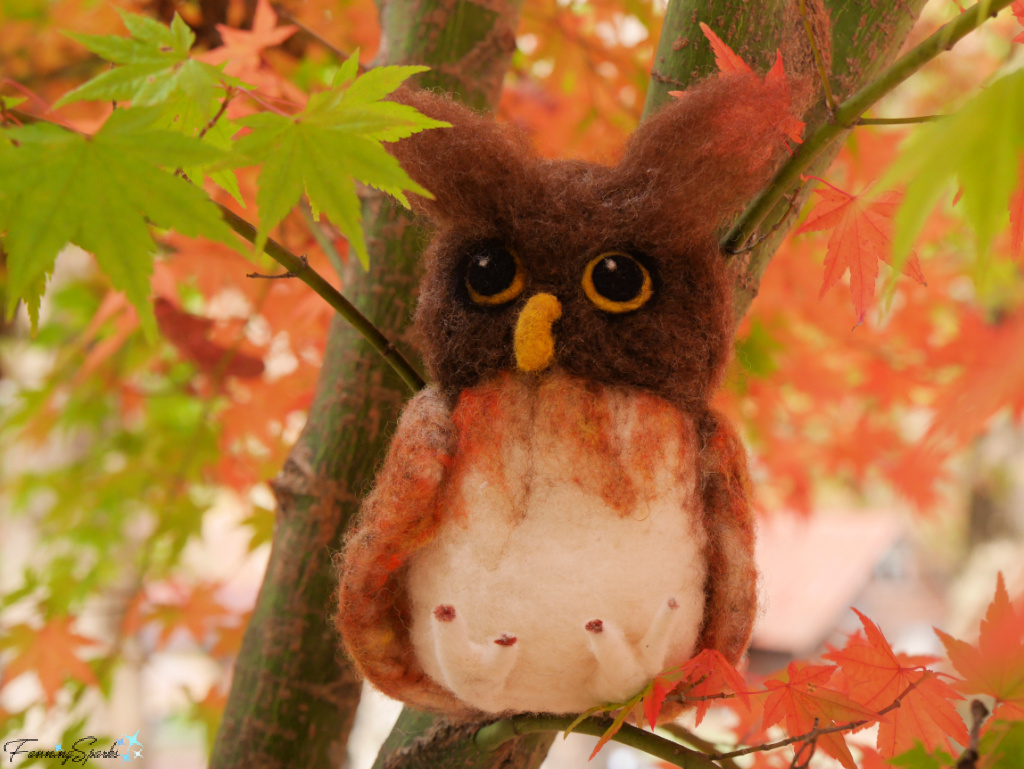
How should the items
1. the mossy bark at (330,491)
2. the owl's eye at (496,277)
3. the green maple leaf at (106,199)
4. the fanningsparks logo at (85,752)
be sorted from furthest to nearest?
the fanningsparks logo at (85,752), the mossy bark at (330,491), the owl's eye at (496,277), the green maple leaf at (106,199)

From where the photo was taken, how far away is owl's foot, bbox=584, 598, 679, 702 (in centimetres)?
50

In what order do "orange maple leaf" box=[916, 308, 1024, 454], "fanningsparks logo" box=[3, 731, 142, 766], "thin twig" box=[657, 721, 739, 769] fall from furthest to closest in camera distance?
"fanningsparks logo" box=[3, 731, 142, 766], "thin twig" box=[657, 721, 739, 769], "orange maple leaf" box=[916, 308, 1024, 454]

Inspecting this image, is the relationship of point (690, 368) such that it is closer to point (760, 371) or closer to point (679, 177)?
point (679, 177)

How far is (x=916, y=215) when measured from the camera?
1.04 ft

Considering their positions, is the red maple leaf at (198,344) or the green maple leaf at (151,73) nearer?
the green maple leaf at (151,73)

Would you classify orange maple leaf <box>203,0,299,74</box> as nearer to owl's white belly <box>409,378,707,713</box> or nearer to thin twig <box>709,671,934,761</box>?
owl's white belly <box>409,378,707,713</box>

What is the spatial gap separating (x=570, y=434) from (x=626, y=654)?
0.16 m

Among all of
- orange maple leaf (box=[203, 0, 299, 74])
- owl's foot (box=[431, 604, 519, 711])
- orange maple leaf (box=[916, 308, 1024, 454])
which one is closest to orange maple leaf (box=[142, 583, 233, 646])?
orange maple leaf (box=[203, 0, 299, 74])

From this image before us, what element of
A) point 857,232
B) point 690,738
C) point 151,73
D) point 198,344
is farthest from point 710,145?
point 198,344

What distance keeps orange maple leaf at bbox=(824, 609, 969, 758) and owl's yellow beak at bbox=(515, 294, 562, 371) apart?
12.2 inches

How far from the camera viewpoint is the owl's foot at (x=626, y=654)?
0.50m

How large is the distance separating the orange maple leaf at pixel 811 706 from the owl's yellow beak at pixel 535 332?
1.03 feet

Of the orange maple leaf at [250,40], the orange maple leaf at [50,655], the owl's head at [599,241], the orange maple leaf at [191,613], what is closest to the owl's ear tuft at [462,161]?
the owl's head at [599,241]

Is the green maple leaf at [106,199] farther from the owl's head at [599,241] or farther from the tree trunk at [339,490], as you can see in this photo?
the tree trunk at [339,490]
